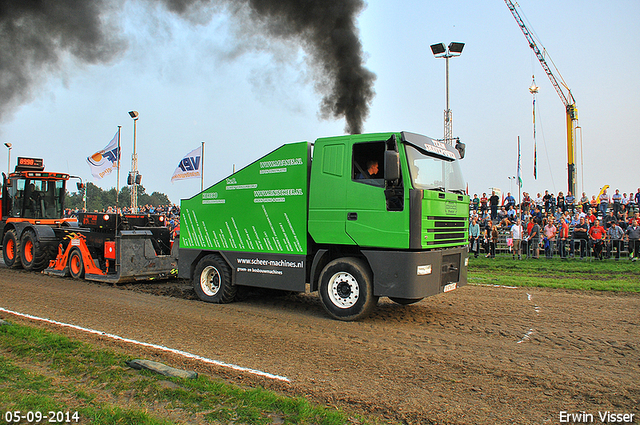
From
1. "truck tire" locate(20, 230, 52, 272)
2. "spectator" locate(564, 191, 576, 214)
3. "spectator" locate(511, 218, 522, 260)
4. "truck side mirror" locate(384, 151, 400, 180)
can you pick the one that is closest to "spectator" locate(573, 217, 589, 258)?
"spectator" locate(511, 218, 522, 260)

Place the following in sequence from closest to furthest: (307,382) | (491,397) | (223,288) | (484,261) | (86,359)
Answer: (491,397), (307,382), (86,359), (223,288), (484,261)

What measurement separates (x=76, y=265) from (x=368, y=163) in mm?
9211

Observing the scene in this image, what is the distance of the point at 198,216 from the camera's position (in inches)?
366

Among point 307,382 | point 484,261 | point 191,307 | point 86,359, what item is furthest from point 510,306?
point 484,261

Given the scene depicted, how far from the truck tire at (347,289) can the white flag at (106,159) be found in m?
20.0

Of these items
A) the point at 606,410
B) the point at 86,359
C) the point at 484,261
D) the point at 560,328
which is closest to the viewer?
the point at 606,410

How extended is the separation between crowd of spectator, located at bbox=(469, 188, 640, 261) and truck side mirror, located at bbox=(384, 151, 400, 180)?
13.9 metres

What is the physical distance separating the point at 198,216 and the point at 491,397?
675cm

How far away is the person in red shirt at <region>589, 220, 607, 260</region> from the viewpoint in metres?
17.3

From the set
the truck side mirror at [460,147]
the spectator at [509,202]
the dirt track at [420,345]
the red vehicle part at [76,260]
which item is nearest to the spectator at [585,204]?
the spectator at [509,202]

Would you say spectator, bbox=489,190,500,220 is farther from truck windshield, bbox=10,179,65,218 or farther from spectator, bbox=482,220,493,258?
truck windshield, bbox=10,179,65,218

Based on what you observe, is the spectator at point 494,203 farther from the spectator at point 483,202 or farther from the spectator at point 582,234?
the spectator at point 582,234

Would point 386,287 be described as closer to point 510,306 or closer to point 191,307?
point 510,306

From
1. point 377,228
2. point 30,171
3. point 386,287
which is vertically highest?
point 30,171
